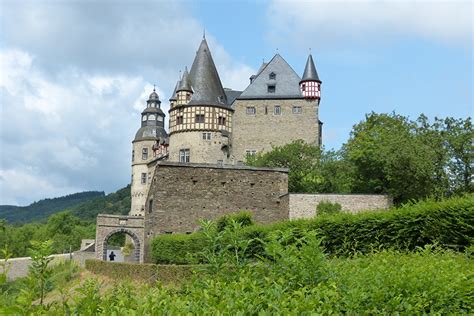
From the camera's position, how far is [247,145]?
57.6m

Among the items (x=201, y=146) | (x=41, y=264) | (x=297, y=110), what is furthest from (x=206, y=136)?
(x=41, y=264)

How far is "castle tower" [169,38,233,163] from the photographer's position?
55.8 metres

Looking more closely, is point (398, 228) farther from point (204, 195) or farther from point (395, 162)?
point (395, 162)

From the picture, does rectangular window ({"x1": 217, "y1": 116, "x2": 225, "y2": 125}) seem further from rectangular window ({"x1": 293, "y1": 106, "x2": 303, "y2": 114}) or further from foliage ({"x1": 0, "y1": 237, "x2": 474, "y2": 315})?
foliage ({"x1": 0, "y1": 237, "x2": 474, "y2": 315})

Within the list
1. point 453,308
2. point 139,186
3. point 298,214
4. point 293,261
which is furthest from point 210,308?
point 139,186

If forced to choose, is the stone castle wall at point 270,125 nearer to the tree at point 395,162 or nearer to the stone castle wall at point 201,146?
the stone castle wall at point 201,146

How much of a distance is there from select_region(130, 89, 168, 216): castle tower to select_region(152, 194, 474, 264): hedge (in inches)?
1879

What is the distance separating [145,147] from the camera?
72.8 metres

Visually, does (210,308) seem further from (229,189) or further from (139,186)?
(139,186)

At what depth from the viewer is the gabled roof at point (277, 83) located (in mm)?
58844

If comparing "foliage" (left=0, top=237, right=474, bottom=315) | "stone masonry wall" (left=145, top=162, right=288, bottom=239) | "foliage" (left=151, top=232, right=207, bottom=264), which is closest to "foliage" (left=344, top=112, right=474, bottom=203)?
"stone masonry wall" (left=145, top=162, right=288, bottom=239)

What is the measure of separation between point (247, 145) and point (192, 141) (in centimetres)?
536

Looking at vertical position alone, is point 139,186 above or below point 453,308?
above

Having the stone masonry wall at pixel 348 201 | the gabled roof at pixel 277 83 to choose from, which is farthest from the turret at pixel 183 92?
the stone masonry wall at pixel 348 201
